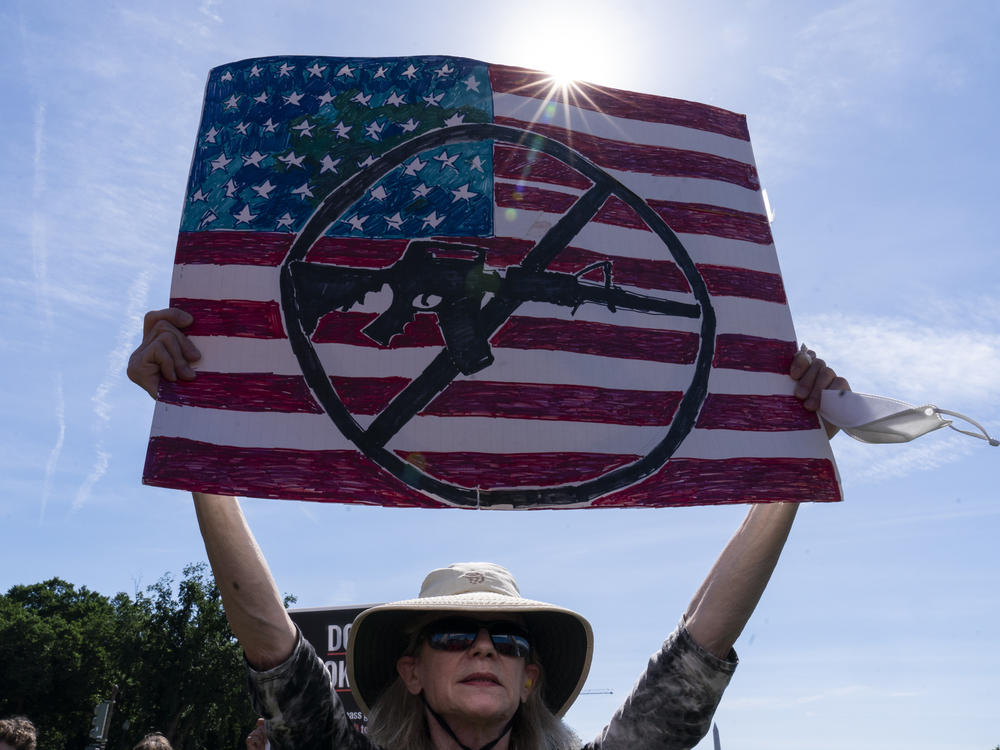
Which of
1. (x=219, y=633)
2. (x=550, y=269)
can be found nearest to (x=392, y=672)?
(x=550, y=269)

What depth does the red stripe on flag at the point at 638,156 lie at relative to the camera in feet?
12.2

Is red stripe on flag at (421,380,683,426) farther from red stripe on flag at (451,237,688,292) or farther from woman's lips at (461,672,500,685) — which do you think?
woman's lips at (461,672,500,685)

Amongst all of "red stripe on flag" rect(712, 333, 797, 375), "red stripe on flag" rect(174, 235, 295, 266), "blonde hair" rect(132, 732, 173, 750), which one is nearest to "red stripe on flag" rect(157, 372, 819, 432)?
"red stripe on flag" rect(712, 333, 797, 375)

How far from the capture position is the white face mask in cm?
286

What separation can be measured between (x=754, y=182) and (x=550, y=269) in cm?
122

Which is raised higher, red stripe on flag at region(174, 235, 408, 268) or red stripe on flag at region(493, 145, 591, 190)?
red stripe on flag at region(493, 145, 591, 190)

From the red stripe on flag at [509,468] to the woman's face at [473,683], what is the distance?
0.53m

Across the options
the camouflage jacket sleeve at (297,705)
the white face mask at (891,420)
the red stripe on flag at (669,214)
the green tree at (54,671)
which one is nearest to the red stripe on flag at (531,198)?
the red stripe on flag at (669,214)

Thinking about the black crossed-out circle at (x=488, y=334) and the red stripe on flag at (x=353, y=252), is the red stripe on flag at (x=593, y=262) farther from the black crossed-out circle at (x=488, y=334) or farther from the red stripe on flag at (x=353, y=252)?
the red stripe on flag at (x=353, y=252)

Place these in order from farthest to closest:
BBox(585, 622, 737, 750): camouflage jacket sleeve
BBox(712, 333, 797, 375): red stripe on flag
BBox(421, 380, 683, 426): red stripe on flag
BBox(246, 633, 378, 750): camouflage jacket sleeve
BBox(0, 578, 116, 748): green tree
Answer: BBox(0, 578, 116, 748): green tree, BBox(712, 333, 797, 375): red stripe on flag, BBox(421, 380, 683, 426): red stripe on flag, BBox(585, 622, 737, 750): camouflage jacket sleeve, BBox(246, 633, 378, 750): camouflage jacket sleeve

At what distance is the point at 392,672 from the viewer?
10.7ft

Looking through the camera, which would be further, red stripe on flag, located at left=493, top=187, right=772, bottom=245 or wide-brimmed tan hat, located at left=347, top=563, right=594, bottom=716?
red stripe on flag, located at left=493, top=187, right=772, bottom=245

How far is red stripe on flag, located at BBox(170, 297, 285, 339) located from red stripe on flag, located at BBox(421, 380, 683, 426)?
0.67 meters

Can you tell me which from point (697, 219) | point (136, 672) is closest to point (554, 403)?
point (697, 219)
